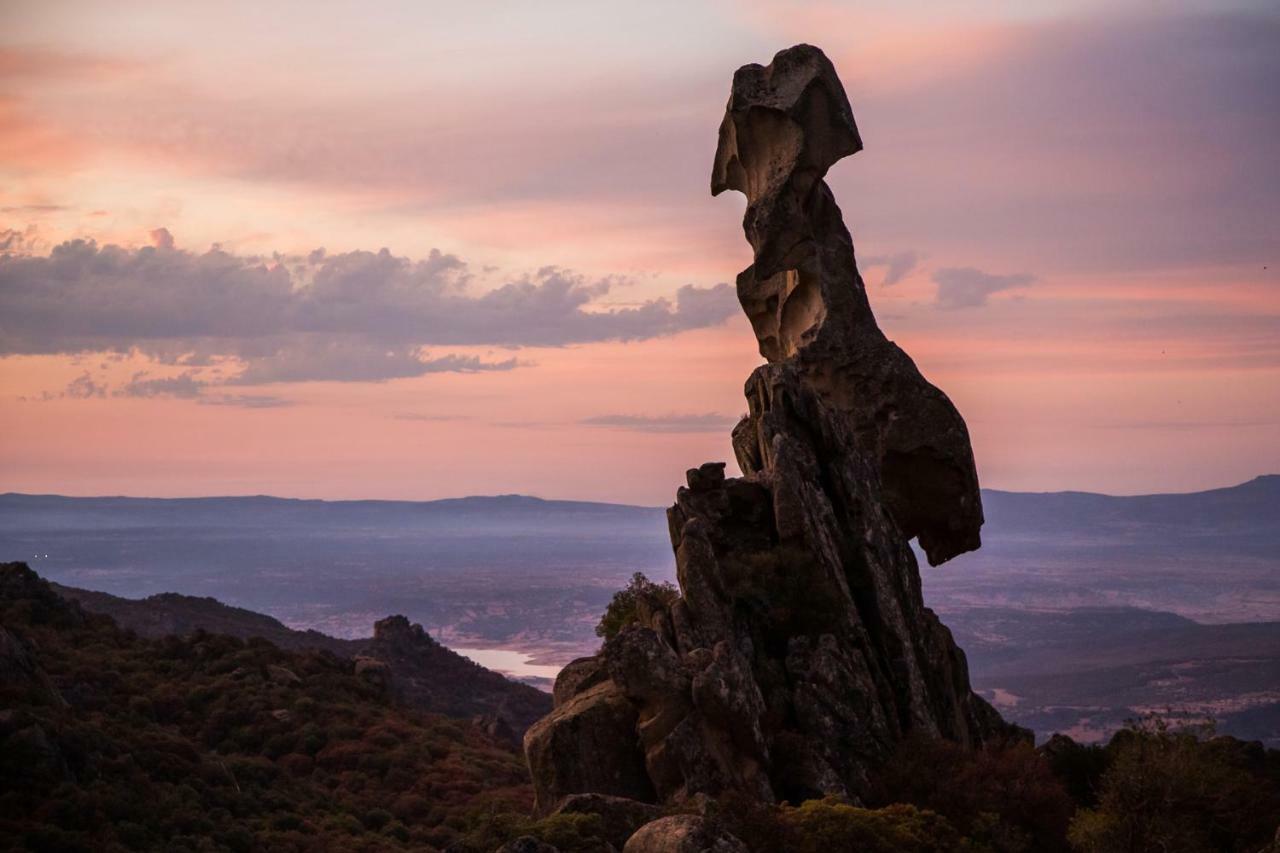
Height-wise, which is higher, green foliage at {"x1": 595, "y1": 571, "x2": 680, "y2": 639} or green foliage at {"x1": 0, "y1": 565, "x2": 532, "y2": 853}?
green foliage at {"x1": 595, "y1": 571, "x2": 680, "y2": 639}

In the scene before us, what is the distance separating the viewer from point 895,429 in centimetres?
5662

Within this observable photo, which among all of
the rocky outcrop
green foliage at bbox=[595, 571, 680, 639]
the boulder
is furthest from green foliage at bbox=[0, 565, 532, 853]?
the boulder

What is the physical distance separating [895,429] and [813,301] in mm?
5751

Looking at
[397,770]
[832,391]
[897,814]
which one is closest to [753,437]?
[832,391]

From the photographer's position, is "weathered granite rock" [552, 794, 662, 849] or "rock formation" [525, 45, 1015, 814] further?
"rock formation" [525, 45, 1015, 814]

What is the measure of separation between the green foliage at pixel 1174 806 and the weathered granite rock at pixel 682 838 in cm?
1283

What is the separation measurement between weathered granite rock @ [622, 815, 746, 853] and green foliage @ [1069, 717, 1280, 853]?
12.8m

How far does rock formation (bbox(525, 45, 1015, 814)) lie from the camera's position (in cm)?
4000

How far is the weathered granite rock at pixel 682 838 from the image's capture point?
2980 cm

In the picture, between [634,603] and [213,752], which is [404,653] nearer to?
[213,752]

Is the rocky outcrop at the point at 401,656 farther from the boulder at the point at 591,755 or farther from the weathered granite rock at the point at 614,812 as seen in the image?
the weathered granite rock at the point at 614,812

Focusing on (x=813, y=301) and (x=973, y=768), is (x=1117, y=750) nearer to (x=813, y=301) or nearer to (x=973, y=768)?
(x=973, y=768)

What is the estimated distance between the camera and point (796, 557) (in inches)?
1843

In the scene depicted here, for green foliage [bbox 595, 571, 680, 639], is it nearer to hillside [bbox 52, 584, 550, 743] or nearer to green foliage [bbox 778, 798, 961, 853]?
green foliage [bbox 778, 798, 961, 853]
